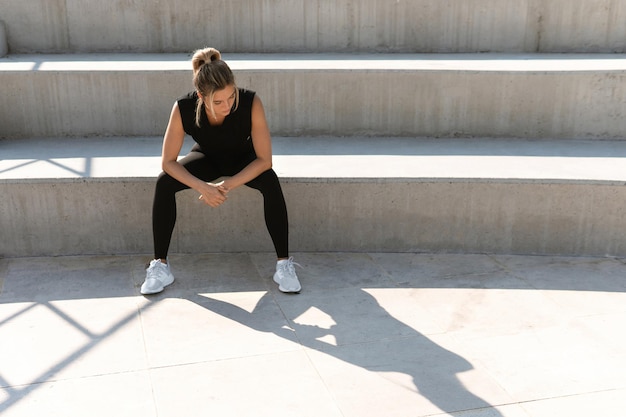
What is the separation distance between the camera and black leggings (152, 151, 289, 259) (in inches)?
139

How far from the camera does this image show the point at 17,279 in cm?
362

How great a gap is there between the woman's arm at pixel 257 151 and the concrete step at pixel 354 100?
1166 millimetres

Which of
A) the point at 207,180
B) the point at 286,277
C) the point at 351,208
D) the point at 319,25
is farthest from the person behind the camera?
the point at 319,25

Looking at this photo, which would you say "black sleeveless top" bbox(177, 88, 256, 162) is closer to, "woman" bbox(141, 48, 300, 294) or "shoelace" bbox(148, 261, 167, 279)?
"woman" bbox(141, 48, 300, 294)

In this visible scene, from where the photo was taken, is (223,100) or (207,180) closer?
(223,100)

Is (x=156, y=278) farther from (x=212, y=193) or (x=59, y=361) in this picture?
(x=59, y=361)

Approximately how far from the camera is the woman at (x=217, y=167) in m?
3.46

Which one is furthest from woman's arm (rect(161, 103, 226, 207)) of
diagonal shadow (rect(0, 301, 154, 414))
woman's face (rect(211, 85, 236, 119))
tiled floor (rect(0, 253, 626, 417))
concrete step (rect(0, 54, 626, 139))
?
concrete step (rect(0, 54, 626, 139))

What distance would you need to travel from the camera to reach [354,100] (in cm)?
462

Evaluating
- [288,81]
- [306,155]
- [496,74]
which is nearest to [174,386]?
[306,155]

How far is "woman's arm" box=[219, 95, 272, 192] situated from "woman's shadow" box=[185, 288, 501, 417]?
56 centimetres

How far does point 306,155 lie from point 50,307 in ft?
5.48

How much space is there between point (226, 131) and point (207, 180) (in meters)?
0.28

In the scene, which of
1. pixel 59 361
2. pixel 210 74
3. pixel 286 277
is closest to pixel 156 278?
pixel 286 277
